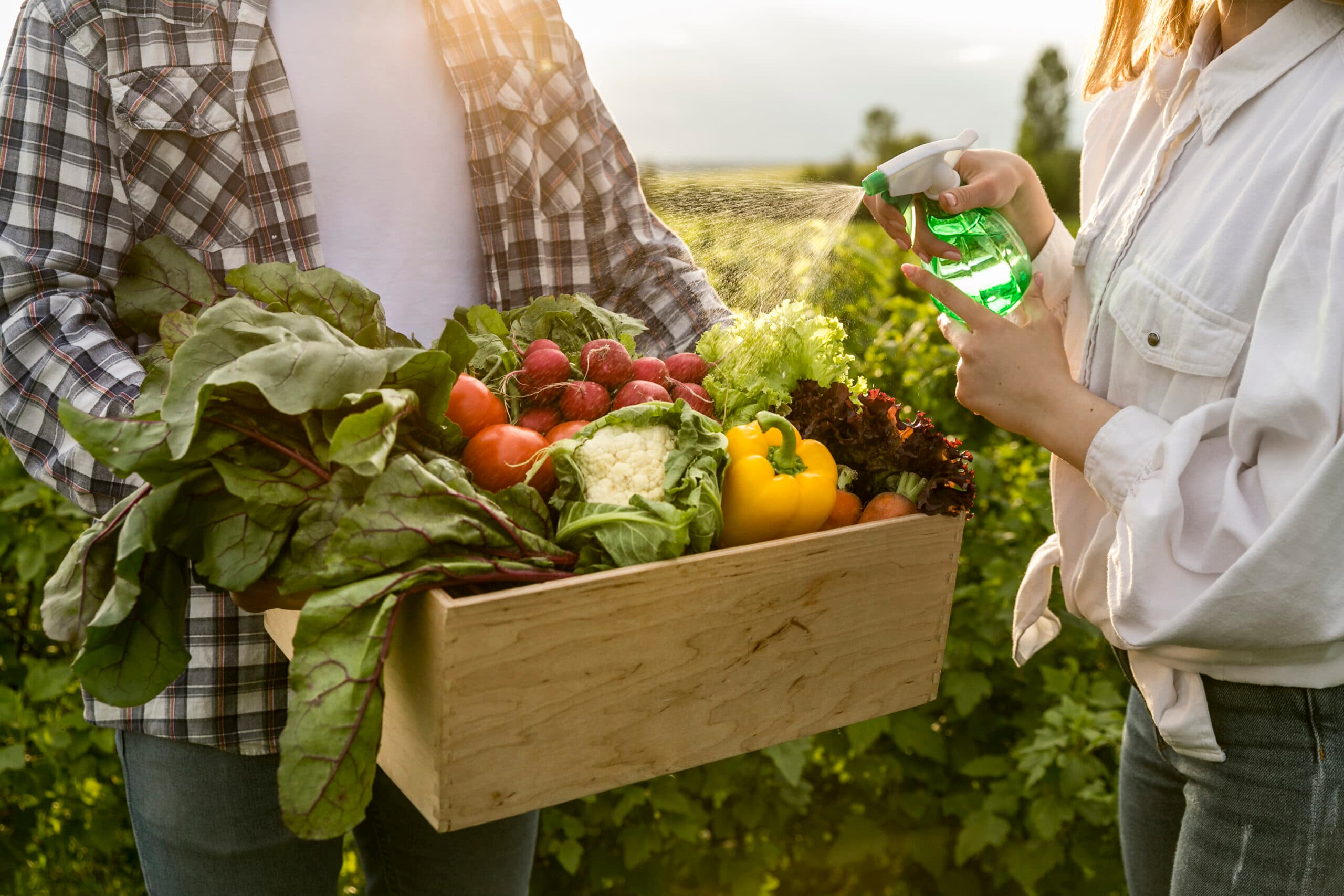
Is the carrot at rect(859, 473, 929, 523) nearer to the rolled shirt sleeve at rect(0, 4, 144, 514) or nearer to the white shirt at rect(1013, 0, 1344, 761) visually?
the white shirt at rect(1013, 0, 1344, 761)

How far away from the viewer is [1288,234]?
1381mm

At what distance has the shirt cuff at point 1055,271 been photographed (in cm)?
189

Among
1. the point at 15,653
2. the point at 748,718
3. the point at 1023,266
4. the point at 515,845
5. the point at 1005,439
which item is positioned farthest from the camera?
the point at 1005,439

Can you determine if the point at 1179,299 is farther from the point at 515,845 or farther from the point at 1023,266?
the point at 515,845

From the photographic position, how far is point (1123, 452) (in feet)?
4.95

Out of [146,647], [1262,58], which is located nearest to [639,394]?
[146,647]

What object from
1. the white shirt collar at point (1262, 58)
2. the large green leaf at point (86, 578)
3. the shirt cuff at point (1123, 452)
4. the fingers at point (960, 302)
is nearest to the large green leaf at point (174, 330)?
the large green leaf at point (86, 578)

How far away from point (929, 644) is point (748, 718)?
33 centimetres

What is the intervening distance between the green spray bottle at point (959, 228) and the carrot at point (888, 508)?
0.34 meters

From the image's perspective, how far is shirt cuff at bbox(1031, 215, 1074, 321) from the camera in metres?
1.89

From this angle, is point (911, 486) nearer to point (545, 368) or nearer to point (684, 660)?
point (684, 660)

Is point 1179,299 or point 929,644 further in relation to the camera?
point 929,644

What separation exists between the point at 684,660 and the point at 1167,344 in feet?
2.70

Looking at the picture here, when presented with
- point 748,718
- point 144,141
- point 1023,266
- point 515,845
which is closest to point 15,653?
point 515,845
